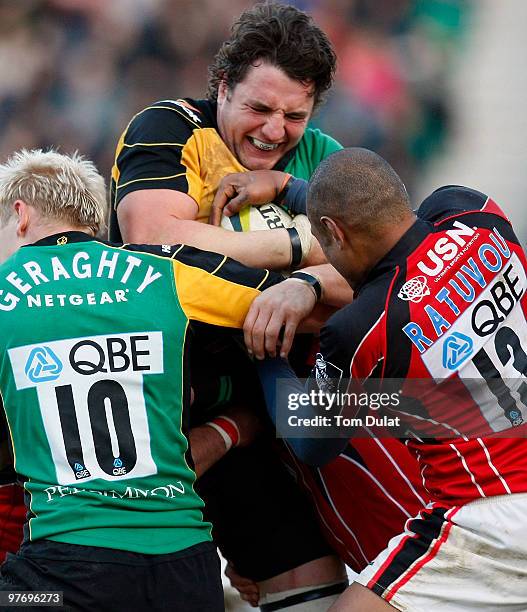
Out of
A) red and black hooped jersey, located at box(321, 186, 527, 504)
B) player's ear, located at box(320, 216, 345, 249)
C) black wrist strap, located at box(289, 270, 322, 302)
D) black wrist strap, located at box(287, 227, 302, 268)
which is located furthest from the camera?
black wrist strap, located at box(287, 227, 302, 268)

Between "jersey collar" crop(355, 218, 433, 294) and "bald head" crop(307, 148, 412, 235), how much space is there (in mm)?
49

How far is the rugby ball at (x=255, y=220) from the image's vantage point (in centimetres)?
321

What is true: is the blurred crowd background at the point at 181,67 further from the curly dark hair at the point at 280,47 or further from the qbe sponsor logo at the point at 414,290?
the qbe sponsor logo at the point at 414,290

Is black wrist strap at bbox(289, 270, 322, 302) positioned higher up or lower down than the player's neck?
lower down

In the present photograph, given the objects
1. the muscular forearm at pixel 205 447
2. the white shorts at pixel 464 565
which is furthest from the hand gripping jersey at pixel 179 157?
the white shorts at pixel 464 565

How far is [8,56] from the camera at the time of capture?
695cm

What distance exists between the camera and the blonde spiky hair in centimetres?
280

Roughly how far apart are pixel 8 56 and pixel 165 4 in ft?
3.99

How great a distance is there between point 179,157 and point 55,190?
1.82 ft

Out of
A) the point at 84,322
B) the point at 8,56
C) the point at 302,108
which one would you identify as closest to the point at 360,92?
the point at 8,56

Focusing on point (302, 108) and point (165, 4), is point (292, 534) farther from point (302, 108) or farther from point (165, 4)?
point (165, 4)

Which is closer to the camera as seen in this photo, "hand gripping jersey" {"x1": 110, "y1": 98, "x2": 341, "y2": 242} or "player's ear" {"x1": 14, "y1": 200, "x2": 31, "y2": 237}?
"player's ear" {"x1": 14, "y1": 200, "x2": 31, "y2": 237}

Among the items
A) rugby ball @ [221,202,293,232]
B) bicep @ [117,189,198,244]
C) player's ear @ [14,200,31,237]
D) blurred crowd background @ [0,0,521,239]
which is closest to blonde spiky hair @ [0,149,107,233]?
player's ear @ [14,200,31,237]

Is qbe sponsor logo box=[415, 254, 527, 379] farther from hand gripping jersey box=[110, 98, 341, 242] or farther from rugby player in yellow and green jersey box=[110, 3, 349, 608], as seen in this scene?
hand gripping jersey box=[110, 98, 341, 242]
